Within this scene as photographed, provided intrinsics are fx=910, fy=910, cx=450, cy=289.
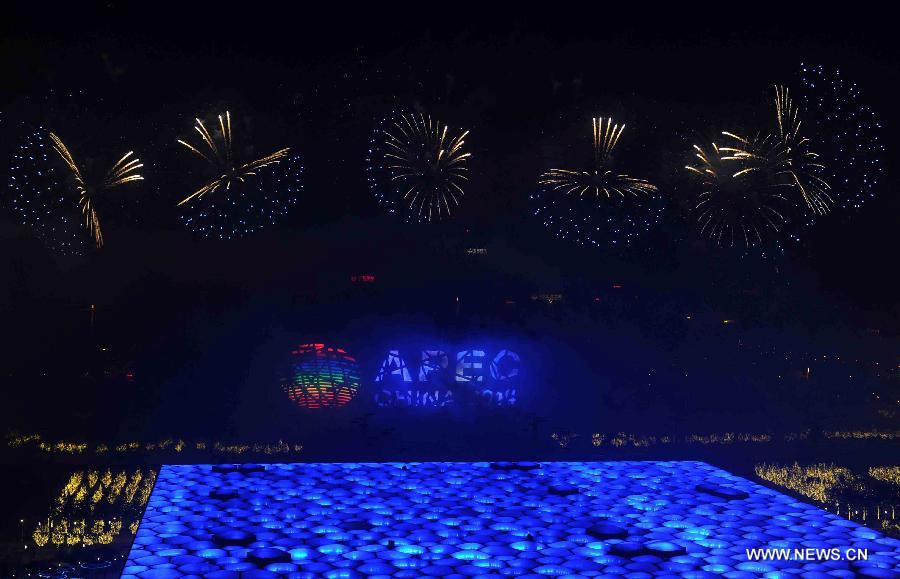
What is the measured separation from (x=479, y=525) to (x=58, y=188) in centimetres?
1109

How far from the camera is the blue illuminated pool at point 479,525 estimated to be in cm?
729

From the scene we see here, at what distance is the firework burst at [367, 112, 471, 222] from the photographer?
16.3 metres

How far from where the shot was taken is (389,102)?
57.4ft

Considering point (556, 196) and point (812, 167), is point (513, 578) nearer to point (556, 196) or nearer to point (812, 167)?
point (812, 167)

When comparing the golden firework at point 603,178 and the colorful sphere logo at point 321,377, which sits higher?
the golden firework at point 603,178

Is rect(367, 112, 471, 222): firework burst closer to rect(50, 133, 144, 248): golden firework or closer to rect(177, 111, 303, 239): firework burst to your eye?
rect(177, 111, 303, 239): firework burst

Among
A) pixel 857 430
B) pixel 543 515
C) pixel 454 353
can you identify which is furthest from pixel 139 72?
pixel 857 430

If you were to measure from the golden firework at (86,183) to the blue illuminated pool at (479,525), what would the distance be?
22.2 ft

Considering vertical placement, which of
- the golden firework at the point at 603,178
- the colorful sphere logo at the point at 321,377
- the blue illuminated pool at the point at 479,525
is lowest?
the blue illuminated pool at the point at 479,525

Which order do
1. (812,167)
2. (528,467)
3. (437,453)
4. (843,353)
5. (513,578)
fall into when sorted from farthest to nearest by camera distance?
(843,353) < (812,167) < (437,453) < (528,467) < (513,578)

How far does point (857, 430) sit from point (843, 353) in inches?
90.8

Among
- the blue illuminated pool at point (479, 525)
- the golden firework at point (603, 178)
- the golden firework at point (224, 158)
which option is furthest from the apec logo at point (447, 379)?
the blue illuminated pool at point (479, 525)

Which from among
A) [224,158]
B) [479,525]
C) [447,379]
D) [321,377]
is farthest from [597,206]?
[479,525]

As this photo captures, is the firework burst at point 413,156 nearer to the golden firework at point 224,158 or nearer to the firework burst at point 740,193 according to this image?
the golden firework at point 224,158
